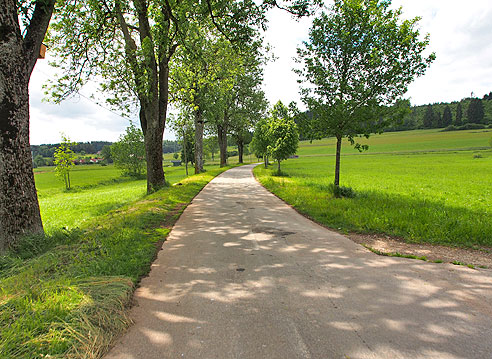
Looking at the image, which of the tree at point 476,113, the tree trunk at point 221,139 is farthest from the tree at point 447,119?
the tree trunk at point 221,139

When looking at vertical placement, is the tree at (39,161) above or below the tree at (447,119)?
below

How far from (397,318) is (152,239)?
460 cm

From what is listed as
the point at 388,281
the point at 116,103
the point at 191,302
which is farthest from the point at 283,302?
the point at 116,103

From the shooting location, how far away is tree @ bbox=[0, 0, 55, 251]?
14.8ft

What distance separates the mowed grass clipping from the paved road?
0.25m

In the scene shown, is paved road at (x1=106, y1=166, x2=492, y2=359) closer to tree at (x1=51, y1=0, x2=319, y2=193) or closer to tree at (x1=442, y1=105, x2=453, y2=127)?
tree at (x1=51, y1=0, x2=319, y2=193)

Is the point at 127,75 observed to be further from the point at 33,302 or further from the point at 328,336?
the point at 328,336

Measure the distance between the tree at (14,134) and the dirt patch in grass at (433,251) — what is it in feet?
21.9

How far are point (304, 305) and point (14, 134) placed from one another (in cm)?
567

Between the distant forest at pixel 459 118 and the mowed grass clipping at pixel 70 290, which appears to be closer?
the mowed grass clipping at pixel 70 290

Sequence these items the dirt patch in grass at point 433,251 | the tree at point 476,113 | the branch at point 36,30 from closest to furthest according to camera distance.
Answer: the dirt patch in grass at point 433,251 → the branch at point 36,30 → the tree at point 476,113

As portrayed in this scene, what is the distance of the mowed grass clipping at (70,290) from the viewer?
7.24 ft

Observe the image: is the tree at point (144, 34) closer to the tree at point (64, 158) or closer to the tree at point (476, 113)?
the tree at point (64, 158)

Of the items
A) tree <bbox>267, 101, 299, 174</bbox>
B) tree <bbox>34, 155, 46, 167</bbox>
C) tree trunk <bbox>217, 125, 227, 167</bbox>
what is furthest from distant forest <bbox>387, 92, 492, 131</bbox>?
tree <bbox>34, 155, 46, 167</bbox>
